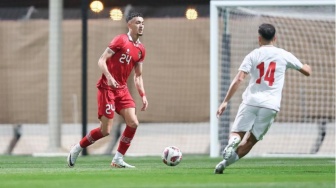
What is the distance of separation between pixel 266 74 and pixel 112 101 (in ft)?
8.55

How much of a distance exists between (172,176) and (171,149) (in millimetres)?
2062

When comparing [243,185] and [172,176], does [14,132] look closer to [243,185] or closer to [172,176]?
[172,176]

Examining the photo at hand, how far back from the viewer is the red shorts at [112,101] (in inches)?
526

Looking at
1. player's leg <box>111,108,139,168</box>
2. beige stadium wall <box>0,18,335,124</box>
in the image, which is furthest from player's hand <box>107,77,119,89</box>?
beige stadium wall <box>0,18,335,124</box>

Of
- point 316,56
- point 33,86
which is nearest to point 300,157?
point 316,56

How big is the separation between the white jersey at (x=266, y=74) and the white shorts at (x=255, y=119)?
0.19ft

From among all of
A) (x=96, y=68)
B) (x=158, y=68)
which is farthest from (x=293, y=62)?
(x=96, y=68)

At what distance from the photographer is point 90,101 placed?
2109 cm

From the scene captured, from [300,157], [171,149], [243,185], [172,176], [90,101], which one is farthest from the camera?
[90,101]

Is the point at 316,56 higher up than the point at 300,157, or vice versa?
the point at 316,56

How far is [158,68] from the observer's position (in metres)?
20.8

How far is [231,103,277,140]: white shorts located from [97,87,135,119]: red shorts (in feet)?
7.55

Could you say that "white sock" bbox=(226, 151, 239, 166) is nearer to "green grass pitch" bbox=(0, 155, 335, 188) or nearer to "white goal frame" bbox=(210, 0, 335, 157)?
"green grass pitch" bbox=(0, 155, 335, 188)

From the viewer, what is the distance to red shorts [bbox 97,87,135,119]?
13352 millimetres
